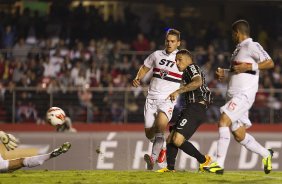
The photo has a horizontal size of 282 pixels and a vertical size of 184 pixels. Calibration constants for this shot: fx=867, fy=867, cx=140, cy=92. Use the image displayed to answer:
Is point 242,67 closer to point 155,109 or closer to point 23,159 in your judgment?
point 155,109

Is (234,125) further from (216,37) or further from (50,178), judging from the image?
(216,37)

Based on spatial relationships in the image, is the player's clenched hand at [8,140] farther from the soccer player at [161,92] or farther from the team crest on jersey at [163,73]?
the team crest on jersey at [163,73]

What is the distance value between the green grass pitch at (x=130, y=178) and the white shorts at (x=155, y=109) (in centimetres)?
146

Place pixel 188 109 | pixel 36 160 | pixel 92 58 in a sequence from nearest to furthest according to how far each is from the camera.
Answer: pixel 36 160 → pixel 188 109 → pixel 92 58

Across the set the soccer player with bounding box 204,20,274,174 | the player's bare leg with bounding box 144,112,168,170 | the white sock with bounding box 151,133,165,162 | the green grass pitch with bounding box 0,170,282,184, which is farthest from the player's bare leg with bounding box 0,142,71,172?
the soccer player with bounding box 204,20,274,174

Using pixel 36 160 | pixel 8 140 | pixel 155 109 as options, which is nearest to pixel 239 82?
pixel 155 109

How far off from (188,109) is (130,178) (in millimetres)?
1809

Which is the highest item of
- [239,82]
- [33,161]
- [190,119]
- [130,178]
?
[239,82]

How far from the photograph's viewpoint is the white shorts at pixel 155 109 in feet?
50.1

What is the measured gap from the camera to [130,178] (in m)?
13.3

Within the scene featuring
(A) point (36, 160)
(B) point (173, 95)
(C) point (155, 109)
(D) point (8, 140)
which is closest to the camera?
(A) point (36, 160)

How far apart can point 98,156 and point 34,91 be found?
3960 millimetres

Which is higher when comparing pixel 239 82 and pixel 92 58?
pixel 92 58

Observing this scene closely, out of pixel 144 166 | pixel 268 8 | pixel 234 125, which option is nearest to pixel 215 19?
pixel 268 8
